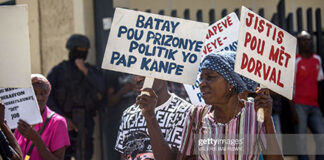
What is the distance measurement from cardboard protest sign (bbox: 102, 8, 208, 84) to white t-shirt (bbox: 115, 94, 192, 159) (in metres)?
0.27

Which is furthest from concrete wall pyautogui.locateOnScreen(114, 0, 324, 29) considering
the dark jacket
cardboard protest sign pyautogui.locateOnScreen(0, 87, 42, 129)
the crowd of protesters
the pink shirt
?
cardboard protest sign pyautogui.locateOnScreen(0, 87, 42, 129)

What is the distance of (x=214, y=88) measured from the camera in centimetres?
412

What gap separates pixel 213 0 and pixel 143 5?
861mm

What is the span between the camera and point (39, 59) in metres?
9.16

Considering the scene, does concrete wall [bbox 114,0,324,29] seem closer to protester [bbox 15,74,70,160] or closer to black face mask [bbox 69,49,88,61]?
black face mask [bbox 69,49,88,61]

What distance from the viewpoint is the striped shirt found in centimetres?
397

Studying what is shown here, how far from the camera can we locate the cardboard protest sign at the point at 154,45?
15.4ft

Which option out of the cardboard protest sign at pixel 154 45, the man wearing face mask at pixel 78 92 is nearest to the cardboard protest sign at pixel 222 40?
the cardboard protest sign at pixel 154 45

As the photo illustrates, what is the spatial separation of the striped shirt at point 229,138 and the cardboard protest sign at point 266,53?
21cm

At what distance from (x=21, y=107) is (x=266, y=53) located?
1873mm

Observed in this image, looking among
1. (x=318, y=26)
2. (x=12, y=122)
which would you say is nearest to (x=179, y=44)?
(x=12, y=122)

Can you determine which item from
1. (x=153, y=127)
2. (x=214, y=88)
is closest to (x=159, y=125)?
(x=153, y=127)

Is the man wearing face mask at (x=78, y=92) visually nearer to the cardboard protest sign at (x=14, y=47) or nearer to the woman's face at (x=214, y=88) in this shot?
the cardboard protest sign at (x=14, y=47)

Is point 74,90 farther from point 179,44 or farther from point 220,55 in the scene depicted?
point 220,55
